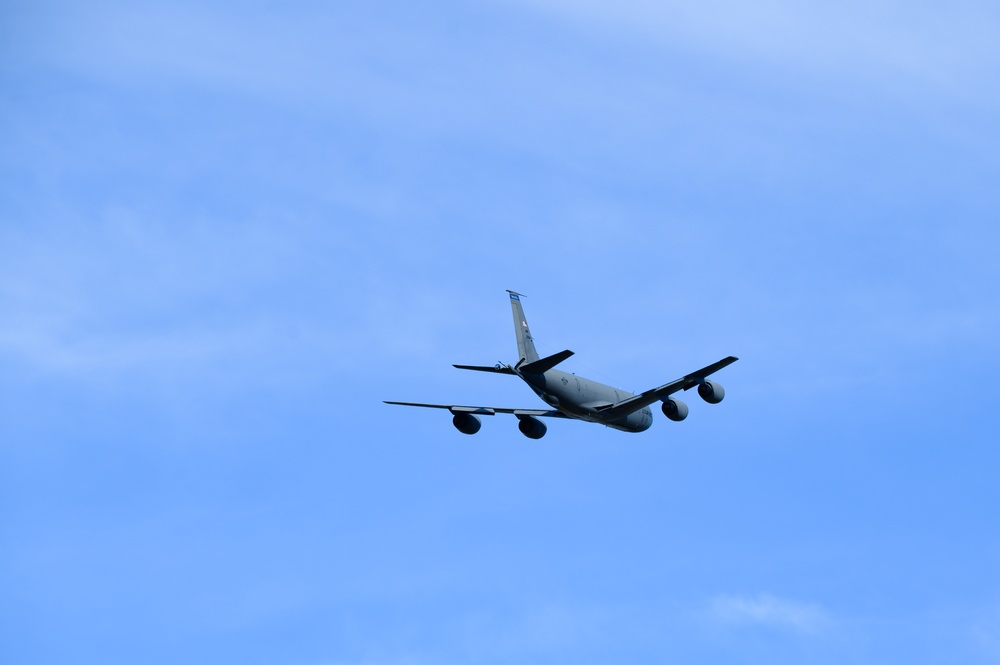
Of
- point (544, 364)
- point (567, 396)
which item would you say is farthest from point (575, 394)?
point (544, 364)

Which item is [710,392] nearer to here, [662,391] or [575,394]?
[662,391]

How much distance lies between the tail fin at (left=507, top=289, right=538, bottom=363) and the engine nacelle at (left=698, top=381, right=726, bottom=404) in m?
9.40

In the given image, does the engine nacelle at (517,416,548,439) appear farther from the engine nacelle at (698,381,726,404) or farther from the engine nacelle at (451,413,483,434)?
the engine nacelle at (698,381,726,404)

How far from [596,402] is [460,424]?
810cm

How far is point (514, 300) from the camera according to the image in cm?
7719

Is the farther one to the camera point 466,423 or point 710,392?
point 466,423

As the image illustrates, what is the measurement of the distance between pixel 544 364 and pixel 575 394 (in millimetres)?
5176

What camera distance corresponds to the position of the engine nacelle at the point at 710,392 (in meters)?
72.4

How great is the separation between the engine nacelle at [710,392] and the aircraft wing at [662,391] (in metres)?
0.48

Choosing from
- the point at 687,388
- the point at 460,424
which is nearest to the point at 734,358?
the point at 687,388

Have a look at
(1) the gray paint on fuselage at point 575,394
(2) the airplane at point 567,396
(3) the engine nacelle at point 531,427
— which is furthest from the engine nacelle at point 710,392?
(3) the engine nacelle at point 531,427

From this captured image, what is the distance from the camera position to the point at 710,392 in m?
72.4

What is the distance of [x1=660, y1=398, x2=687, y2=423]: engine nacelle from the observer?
76.1 m

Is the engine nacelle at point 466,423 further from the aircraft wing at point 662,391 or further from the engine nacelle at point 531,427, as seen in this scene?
the aircraft wing at point 662,391
